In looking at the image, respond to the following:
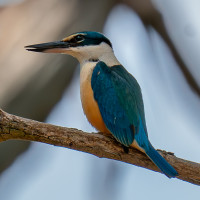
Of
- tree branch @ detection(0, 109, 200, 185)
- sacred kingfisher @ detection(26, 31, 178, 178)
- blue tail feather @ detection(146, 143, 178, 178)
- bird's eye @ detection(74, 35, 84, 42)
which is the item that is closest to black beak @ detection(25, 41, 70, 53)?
sacred kingfisher @ detection(26, 31, 178, 178)

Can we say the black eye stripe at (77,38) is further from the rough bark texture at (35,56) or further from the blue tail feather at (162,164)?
the blue tail feather at (162,164)

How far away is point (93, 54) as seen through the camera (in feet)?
15.3

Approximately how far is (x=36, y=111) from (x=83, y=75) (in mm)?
578

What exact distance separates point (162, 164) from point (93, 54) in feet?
5.08

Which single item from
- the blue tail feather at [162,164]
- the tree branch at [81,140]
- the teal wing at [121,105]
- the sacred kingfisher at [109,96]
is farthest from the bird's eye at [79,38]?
the blue tail feather at [162,164]

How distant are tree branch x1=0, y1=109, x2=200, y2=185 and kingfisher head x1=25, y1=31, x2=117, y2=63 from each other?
1.07 metres

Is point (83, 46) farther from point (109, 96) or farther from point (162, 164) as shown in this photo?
point (162, 164)

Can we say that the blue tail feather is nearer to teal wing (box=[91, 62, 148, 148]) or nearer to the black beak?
teal wing (box=[91, 62, 148, 148])

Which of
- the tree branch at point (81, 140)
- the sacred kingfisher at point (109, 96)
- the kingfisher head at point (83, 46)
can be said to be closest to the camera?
the tree branch at point (81, 140)

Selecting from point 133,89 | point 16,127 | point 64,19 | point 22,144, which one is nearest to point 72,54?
point 64,19

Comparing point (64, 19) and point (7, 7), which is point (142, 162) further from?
point (7, 7)

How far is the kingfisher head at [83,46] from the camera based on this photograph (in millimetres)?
4457

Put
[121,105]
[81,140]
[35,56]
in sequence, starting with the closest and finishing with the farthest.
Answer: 1. [81,140]
2. [121,105]
3. [35,56]

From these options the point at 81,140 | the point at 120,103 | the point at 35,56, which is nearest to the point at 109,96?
the point at 120,103
